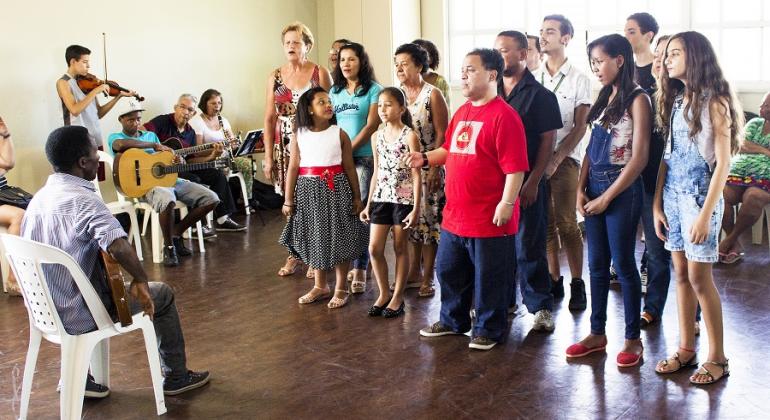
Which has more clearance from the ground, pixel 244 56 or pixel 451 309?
pixel 244 56

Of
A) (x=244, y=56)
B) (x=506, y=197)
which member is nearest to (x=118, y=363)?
(x=506, y=197)

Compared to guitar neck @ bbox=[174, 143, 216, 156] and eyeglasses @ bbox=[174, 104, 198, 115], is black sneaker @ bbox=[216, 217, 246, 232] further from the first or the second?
eyeglasses @ bbox=[174, 104, 198, 115]

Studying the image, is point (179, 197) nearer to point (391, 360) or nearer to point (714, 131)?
point (391, 360)

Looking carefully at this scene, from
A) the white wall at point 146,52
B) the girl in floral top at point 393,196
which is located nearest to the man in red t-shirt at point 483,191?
the girl in floral top at point 393,196

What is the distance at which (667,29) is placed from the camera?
8.29m

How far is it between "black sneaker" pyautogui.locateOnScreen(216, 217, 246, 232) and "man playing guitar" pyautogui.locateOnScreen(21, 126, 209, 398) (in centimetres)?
416

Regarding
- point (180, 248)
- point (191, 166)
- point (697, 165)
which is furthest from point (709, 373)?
point (191, 166)

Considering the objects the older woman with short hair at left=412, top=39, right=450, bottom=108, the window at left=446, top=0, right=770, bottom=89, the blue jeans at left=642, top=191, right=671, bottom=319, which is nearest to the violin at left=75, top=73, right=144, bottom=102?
the older woman with short hair at left=412, top=39, right=450, bottom=108

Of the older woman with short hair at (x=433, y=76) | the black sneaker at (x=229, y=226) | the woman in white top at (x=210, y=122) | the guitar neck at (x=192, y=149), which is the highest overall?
the older woman with short hair at (x=433, y=76)

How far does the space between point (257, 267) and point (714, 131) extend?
3506 millimetres

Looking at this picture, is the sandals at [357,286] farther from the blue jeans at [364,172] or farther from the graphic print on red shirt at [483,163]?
the graphic print on red shirt at [483,163]

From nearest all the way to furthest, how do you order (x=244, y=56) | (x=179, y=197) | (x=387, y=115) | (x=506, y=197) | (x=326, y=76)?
(x=506, y=197) → (x=387, y=115) → (x=326, y=76) → (x=179, y=197) → (x=244, y=56)

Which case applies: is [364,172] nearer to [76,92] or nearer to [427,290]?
[427,290]

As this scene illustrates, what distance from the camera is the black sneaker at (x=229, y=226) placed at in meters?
7.57
